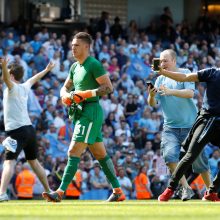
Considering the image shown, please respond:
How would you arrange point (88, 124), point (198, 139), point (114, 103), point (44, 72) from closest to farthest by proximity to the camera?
point (198, 139) → point (88, 124) → point (44, 72) → point (114, 103)

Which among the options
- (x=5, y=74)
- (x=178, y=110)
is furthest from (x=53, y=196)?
(x=178, y=110)

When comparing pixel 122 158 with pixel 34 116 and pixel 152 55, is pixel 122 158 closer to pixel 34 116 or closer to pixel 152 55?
pixel 34 116

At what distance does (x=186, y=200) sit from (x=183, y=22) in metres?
20.7

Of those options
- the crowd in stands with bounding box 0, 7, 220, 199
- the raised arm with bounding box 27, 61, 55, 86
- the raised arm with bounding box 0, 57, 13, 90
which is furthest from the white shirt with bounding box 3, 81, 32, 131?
the crowd in stands with bounding box 0, 7, 220, 199

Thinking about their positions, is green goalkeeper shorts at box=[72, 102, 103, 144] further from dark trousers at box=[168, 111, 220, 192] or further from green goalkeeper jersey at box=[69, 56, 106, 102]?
dark trousers at box=[168, 111, 220, 192]

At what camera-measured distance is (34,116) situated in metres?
23.9

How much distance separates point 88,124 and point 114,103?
12980 mm

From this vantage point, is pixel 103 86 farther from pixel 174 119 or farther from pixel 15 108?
pixel 15 108

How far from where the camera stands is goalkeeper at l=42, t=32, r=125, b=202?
41.2 feet

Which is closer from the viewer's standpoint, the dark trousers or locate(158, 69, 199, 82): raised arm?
locate(158, 69, 199, 82): raised arm

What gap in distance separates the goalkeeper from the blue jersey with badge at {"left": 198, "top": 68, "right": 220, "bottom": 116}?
4.12 ft

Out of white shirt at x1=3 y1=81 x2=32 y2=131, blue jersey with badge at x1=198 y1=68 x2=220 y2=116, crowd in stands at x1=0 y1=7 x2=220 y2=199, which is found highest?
blue jersey with badge at x1=198 y1=68 x2=220 y2=116

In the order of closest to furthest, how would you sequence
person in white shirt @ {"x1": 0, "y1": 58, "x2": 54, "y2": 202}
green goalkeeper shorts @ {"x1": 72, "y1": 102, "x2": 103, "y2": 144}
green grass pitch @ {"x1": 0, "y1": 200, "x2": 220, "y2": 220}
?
1. green grass pitch @ {"x1": 0, "y1": 200, "x2": 220, "y2": 220}
2. green goalkeeper shorts @ {"x1": 72, "y1": 102, "x2": 103, "y2": 144}
3. person in white shirt @ {"x1": 0, "y1": 58, "x2": 54, "y2": 202}

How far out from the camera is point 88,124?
1273cm
